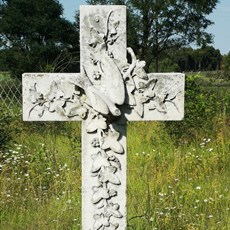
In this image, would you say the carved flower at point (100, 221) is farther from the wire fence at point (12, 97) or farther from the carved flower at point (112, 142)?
the wire fence at point (12, 97)

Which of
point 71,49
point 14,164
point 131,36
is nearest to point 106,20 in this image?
point 14,164

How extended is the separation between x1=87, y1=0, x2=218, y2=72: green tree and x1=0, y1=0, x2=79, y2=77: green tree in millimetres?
Answer: 5709

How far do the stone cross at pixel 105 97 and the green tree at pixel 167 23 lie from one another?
23.6m

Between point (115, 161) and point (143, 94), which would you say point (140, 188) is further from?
point (143, 94)

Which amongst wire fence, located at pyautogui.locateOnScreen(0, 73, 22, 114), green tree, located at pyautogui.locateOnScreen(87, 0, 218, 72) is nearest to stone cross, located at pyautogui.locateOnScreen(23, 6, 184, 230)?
wire fence, located at pyautogui.locateOnScreen(0, 73, 22, 114)

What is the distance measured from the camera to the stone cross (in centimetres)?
278

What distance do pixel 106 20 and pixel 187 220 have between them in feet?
5.06

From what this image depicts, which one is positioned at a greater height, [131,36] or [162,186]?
[131,36]

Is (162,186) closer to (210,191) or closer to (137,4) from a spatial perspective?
(210,191)

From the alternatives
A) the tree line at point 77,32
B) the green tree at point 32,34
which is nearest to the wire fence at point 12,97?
the tree line at point 77,32

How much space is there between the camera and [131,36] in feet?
85.3

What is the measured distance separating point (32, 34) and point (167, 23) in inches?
328

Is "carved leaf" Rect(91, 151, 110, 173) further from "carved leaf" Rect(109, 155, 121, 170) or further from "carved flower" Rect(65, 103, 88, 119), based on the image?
"carved flower" Rect(65, 103, 88, 119)

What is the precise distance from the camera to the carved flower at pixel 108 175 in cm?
283
